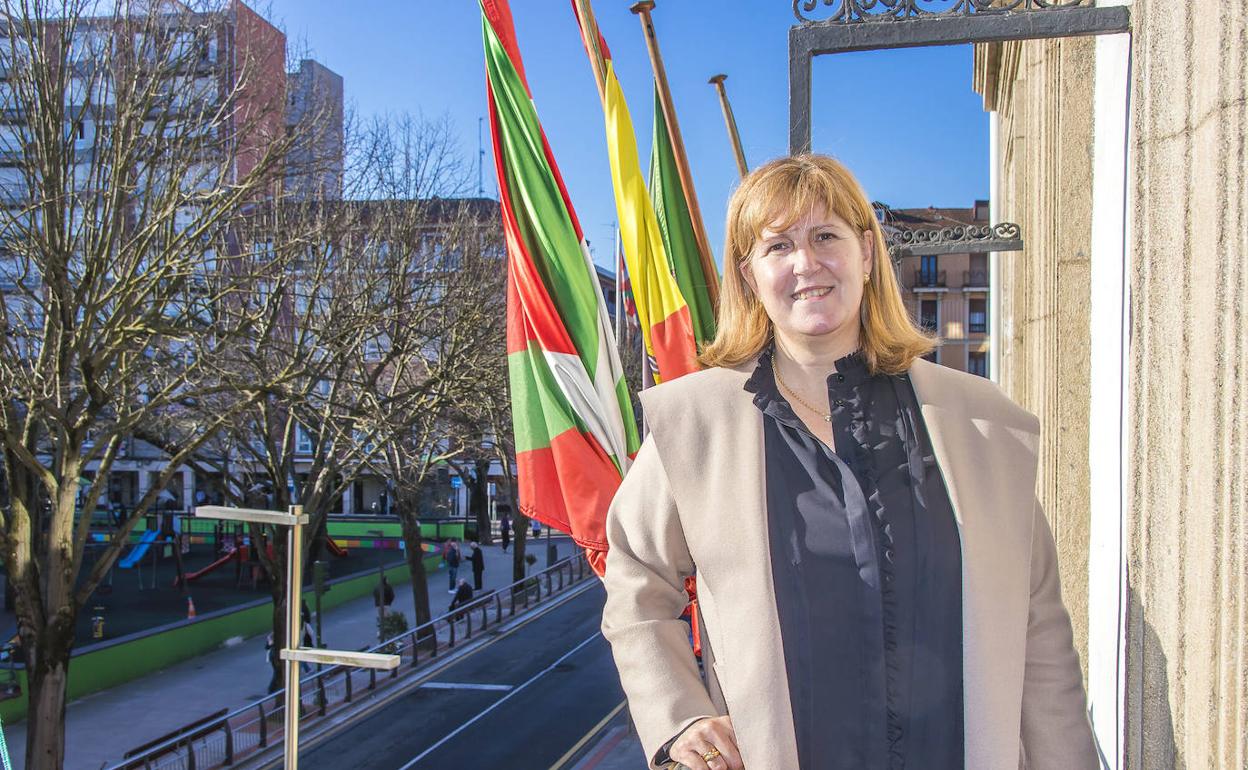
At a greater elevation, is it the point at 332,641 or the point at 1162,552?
the point at 1162,552

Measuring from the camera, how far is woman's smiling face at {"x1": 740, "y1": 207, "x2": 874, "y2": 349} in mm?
2301

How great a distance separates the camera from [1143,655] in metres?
2.82

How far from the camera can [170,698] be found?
20609 mm

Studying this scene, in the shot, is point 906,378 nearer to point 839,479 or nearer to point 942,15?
point 839,479

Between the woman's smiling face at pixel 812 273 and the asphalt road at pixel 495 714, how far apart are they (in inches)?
607

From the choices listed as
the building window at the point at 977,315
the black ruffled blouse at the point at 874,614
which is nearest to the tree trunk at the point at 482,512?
the building window at the point at 977,315

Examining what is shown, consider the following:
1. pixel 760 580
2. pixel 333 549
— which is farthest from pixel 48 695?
pixel 333 549

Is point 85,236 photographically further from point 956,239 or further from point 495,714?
point 495,714

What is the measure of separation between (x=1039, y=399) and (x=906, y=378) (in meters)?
3.42

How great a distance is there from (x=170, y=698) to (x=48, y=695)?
8.51 meters

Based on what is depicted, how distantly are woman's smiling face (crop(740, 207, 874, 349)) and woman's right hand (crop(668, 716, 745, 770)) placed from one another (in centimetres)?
78

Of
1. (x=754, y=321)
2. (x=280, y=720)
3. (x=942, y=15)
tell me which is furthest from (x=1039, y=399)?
(x=280, y=720)

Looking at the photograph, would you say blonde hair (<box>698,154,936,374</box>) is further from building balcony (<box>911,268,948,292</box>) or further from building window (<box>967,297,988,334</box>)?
building window (<box>967,297,988,334</box>)

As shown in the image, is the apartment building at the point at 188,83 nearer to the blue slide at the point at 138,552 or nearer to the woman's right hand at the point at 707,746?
the woman's right hand at the point at 707,746
